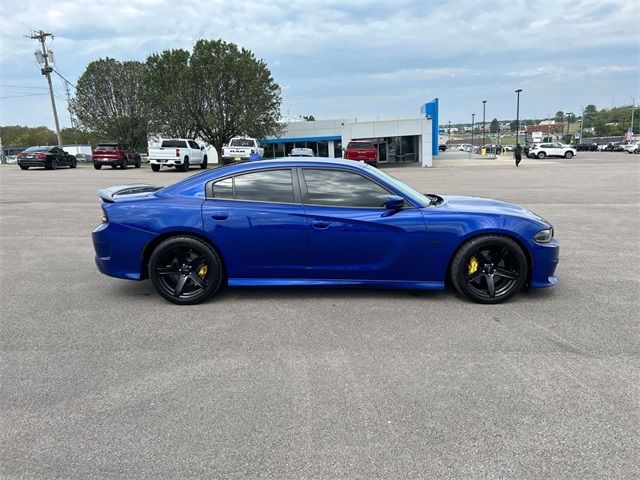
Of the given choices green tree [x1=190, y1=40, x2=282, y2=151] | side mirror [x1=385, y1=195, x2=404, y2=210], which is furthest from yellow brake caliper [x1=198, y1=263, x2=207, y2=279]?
green tree [x1=190, y1=40, x2=282, y2=151]

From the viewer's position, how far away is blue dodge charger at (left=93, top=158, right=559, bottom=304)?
485cm

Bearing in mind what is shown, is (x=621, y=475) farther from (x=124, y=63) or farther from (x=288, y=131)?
(x=124, y=63)

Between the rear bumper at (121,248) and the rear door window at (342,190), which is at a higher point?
the rear door window at (342,190)

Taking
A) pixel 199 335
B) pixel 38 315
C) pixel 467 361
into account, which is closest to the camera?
pixel 467 361

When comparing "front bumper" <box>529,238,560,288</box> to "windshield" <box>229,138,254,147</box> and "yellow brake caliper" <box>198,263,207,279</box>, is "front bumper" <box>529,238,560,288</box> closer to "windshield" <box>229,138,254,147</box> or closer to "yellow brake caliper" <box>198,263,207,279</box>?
"yellow brake caliper" <box>198,263,207,279</box>

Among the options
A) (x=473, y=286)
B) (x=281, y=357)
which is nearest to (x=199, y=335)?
(x=281, y=357)

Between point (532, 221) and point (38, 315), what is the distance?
507cm

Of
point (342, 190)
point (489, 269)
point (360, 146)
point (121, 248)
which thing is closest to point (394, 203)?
point (342, 190)

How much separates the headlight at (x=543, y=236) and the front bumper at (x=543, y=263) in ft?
0.14

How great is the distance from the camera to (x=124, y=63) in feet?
152

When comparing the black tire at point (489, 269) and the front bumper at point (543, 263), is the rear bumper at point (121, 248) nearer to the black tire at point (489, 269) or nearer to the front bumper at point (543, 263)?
the black tire at point (489, 269)

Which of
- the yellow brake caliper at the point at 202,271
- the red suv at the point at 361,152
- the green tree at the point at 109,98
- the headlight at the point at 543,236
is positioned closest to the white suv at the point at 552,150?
the red suv at the point at 361,152

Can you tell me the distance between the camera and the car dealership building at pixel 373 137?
141 ft

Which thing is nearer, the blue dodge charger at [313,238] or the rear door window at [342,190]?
the blue dodge charger at [313,238]
